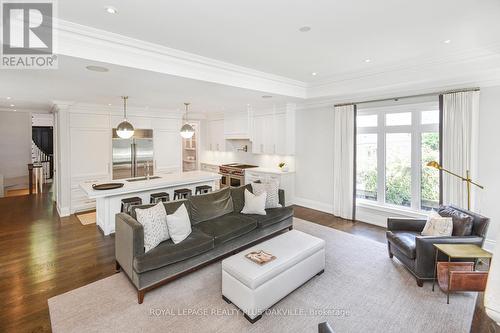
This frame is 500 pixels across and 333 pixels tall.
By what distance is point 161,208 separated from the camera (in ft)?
11.1

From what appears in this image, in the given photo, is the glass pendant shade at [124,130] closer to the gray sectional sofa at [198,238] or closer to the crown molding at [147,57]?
the crown molding at [147,57]

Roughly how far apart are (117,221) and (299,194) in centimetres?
479

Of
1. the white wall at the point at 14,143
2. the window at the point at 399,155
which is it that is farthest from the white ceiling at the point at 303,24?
the white wall at the point at 14,143

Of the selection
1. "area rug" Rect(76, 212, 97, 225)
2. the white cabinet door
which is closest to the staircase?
the white cabinet door

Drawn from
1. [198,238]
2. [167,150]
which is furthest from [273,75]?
[167,150]

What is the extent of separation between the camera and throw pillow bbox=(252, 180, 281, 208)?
4.81m

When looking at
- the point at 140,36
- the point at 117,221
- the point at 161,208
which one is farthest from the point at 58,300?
the point at 140,36

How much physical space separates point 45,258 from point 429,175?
6.82 m

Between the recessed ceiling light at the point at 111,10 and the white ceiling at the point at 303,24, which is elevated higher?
the white ceiling at the point at 303,24

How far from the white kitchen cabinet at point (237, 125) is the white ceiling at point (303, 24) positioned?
3.92 metres

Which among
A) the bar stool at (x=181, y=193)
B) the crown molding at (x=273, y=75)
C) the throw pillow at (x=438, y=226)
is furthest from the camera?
the bar stool at (x=181, y=193)

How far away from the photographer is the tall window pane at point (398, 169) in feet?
16.9

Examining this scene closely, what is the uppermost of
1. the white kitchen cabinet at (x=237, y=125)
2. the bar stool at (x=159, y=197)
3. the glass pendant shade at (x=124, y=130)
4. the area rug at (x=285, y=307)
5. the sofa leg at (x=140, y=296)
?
the white kitchen cabinet at (x=237, y=125)

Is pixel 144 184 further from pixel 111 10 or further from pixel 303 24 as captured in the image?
pixel 303 24
